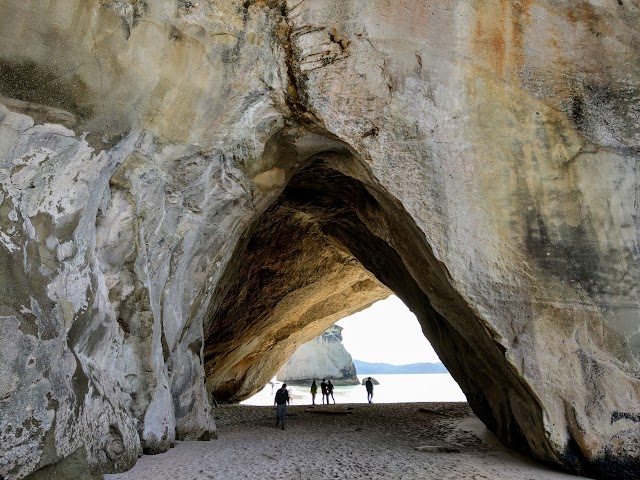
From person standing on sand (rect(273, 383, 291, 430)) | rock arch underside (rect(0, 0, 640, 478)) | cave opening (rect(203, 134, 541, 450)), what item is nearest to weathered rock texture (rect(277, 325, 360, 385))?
cave opening (rect(203, 134, 541, 450))

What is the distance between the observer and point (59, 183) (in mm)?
4730

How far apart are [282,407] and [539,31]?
7.27m

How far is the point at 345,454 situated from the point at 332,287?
9617mm

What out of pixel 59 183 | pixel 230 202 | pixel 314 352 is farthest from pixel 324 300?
pixel 314 352

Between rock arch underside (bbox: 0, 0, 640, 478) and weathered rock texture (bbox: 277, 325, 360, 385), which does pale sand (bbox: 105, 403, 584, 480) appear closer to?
rock arch underside (bbox: 0, 0, 640, 478)

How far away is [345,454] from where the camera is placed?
20.1 ft

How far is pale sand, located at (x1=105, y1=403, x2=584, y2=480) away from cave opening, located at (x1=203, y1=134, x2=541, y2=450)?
669 mm

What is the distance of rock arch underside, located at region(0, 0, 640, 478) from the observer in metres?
5.02

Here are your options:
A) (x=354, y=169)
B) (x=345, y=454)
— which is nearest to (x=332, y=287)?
(x=354, y=169)

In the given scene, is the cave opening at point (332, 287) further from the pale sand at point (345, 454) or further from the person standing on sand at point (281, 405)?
the person standing on sand at point (281, 405)

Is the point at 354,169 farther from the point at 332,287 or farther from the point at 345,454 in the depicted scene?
the point at 332,287

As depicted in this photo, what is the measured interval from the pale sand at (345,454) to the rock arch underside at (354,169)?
0.46 metres

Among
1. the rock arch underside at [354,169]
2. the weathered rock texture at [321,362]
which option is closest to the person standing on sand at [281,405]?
the rock arch underside at [354,169]

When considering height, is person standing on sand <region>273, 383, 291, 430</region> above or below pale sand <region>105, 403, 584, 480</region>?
above
